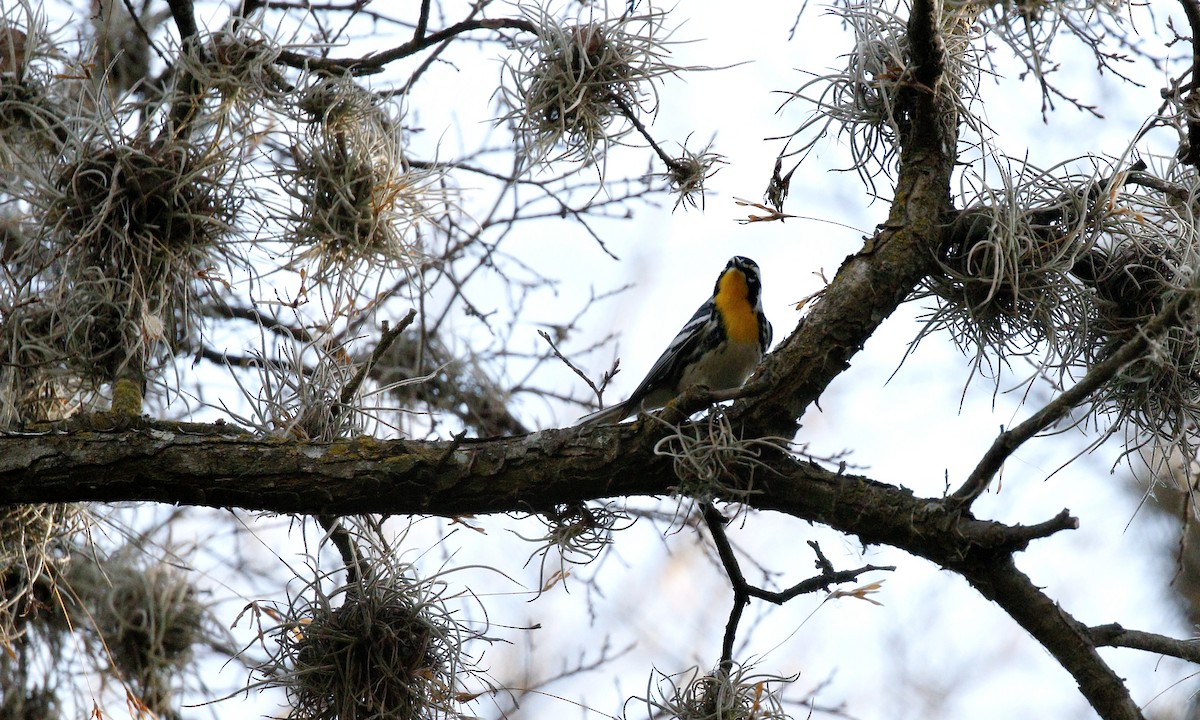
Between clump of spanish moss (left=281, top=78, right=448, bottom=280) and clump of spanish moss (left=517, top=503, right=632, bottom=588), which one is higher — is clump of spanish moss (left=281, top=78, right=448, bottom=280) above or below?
above

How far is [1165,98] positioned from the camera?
333 cm

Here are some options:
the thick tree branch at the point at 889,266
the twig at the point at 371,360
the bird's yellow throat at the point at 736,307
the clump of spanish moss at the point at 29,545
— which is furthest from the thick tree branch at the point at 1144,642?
the clump of spanish moss at the point at 29,545

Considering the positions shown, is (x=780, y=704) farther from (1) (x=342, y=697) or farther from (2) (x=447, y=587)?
(1) (x=342, y=697)

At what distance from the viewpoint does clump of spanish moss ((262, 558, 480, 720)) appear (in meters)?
3.16

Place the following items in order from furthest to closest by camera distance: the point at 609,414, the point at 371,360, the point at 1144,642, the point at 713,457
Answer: the point at 609,414 < the point at 371,360 < the point at 713,457 < the point at 1144,642

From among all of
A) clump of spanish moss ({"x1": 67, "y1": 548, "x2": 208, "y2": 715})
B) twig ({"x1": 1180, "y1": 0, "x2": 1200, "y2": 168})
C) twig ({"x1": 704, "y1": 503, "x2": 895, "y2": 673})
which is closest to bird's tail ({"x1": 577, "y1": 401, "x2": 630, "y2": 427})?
twig ({"x1": 704, "y1": 503, "x2": 895, "y2": 673})

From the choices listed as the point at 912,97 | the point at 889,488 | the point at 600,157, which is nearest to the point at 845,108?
the point at 912,97

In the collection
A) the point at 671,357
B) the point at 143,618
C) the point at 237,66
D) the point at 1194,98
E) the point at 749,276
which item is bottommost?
the point at 143,618

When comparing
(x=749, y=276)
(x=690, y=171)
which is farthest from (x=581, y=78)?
(x=749, y=276)

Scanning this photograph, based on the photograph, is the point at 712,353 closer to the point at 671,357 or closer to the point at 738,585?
the point at 671,357

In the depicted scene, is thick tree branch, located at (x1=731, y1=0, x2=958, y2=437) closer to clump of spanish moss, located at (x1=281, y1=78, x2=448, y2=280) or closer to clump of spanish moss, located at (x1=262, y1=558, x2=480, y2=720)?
clump of spanish moss, located at (x1=262, y1=558, x2=480, y2=720)

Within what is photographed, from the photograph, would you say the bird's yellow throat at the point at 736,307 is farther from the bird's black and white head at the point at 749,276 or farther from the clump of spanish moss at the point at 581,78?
the clump of spanish moss at the point at 581,78

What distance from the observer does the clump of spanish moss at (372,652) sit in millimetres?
3156

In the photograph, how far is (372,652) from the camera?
10.4 feet
